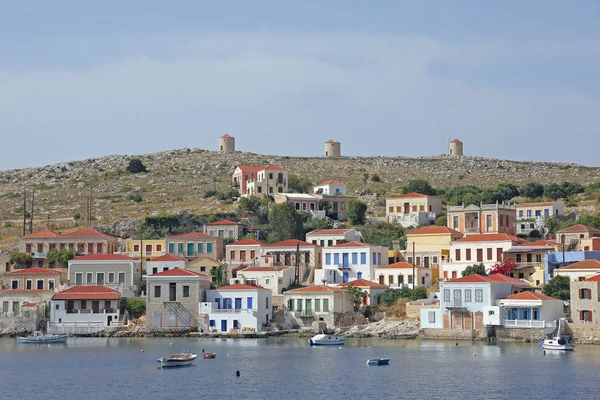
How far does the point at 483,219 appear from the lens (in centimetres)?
9400

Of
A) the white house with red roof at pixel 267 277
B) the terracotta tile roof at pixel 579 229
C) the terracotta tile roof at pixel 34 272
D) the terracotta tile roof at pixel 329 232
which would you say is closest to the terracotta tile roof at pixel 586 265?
the terracotta tile roof at pixel 579 229

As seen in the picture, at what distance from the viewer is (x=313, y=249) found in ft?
290

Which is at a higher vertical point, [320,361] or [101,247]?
[101,247]

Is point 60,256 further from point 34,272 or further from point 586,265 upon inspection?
point 586,265

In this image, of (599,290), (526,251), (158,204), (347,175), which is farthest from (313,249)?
(347,175)

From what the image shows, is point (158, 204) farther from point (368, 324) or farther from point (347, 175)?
point (368, 324)

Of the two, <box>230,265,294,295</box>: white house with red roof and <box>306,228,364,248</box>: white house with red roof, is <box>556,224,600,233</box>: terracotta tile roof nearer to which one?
<box>306,228,364,248</box>: white house with red roof

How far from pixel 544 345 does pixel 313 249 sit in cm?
2685

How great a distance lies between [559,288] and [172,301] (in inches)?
1036

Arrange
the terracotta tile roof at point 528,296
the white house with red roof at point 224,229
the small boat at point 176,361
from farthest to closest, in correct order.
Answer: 1. the white house with red roof at point 224,229
2. the terracotta tile roof at point 528,296
3. the small boat at point 176,361

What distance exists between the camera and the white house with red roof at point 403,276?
82938 mm

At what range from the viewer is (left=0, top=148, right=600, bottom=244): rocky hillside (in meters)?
120

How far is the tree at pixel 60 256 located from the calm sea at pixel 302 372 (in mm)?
16796

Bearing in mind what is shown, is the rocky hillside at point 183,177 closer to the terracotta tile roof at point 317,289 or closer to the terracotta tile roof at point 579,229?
the terracotta tile roof at point 317,289
